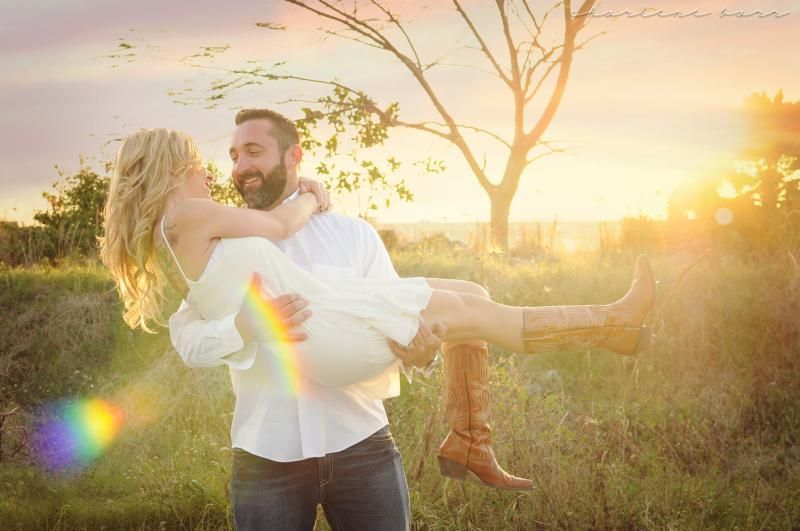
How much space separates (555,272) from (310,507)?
25.4ft

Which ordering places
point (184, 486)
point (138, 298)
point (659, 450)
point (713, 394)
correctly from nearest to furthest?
point (138, 298)
point (184, 486)
point (659, 450)
point (713, 394)

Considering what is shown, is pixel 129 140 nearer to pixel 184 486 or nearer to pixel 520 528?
pixel 184 486

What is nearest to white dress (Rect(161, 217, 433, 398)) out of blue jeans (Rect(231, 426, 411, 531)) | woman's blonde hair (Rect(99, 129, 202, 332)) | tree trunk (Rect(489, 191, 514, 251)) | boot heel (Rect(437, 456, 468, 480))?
woman's blonde hair (Rect(99, 129, 202, 332))

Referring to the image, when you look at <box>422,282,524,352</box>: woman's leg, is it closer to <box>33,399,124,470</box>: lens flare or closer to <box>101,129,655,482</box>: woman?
<box>101,129,655,482</box>: woman

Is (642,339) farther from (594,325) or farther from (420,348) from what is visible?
(420,348)

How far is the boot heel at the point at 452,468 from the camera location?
341 centimetres

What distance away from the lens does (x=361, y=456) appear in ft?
9.72

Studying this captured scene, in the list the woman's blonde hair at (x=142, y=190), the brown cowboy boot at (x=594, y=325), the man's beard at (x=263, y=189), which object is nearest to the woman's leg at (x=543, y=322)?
the brown cowboy boot at (x=594, y=325)

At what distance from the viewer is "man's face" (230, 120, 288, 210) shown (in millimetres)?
3432

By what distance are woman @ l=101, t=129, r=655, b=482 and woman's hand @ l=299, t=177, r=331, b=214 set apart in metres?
0.07

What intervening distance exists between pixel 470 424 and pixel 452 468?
231 millimetres

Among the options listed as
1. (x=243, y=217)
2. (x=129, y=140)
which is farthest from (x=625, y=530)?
(x=129, y=140)

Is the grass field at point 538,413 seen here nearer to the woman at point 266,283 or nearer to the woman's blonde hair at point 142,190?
the woman at point 266,283

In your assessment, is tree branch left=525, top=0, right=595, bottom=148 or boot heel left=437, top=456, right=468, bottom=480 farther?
tree branch left=525, top=0, right=595, bottom=148
